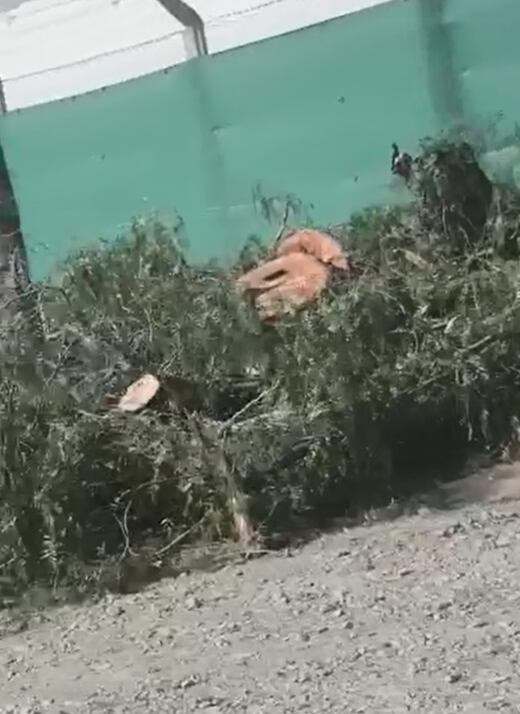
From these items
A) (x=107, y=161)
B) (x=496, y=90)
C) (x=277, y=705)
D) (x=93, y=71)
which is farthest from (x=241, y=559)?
(x=93, y=71)

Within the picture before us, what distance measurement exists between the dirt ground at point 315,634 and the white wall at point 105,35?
3.90m

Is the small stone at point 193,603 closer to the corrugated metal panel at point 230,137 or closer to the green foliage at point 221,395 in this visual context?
the green foliage at point 221,395

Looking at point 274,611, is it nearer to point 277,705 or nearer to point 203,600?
point 203,600

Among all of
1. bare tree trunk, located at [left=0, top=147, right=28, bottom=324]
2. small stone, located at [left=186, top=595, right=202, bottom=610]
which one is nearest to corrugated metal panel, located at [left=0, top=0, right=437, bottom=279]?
bare tree trunk, located at [left=0, top=147, right=28, bottom=324]

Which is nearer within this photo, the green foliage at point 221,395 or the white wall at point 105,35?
the green foliage at point 221,395

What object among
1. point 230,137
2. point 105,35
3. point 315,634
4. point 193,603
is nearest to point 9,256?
point 230,137

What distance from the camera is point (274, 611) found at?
16.7 feet

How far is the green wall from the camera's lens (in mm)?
8156

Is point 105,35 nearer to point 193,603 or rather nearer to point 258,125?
point 258,125

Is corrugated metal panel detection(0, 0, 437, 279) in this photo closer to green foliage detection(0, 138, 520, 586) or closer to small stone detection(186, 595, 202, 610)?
green foliage detection(0, 138, 520, 586)

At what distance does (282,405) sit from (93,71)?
4616mm

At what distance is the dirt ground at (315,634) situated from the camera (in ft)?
14.2

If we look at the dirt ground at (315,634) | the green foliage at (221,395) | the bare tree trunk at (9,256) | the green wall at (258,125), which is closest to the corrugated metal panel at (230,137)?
the green wall at (258,125)

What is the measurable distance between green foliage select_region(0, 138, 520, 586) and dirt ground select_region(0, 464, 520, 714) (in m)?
0.27
